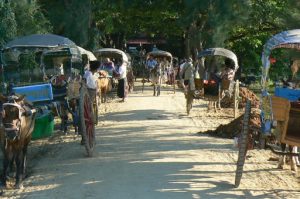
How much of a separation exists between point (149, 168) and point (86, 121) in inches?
78.7

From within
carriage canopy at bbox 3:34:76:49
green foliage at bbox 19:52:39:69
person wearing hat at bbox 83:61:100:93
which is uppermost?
carriage canopy at bbox 3:34:76:49

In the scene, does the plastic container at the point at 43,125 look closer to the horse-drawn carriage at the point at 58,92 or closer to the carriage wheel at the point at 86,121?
the horse-drawn carriage at the point at 58,92

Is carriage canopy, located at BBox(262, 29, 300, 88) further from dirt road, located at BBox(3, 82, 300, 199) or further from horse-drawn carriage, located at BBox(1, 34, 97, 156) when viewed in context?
horse-drawn carriage, located at BBox(1, 34, 97, 156)

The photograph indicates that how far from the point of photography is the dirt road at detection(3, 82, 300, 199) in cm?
858

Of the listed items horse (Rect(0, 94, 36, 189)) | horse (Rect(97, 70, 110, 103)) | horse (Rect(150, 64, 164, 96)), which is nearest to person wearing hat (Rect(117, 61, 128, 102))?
horse (Rect(97, 70, 110, 103))

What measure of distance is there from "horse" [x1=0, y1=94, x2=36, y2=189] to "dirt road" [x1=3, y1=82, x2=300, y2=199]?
39 centimetres

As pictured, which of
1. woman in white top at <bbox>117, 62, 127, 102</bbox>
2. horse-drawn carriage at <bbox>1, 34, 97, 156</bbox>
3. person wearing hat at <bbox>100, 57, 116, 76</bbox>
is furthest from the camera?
person wearing hat at <bbox>100, 57, 116, 76</bbox>

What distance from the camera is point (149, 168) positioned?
1014 cm

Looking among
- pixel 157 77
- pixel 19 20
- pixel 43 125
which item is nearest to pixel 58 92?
pixel 43 125

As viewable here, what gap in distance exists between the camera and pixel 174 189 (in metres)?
8.66

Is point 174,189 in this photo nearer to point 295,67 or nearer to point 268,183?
point 268,183

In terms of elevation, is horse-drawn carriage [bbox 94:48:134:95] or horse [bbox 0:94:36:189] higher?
horse-drawn carriage [bbox 94:48:134:95]

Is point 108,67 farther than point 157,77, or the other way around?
point 108,67

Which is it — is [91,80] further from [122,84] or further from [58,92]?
[122,84]
